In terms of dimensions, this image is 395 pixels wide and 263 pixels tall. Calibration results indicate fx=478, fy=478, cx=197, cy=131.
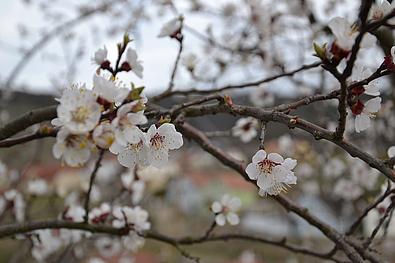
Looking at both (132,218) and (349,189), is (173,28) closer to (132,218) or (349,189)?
(132,218)

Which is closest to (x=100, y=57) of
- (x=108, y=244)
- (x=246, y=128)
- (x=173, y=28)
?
(x=173, y=28)

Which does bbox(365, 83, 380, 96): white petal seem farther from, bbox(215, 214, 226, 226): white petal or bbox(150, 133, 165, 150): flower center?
bbox(215, 214, 226, 226): white petal

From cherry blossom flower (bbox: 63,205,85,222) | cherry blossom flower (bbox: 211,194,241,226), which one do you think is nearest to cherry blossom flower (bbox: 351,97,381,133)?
cherry blossom flower (bbox: 211,194,241,226)

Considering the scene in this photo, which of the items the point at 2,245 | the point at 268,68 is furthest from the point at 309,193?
the point at 2,245

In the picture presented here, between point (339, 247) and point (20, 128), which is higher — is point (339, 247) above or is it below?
below

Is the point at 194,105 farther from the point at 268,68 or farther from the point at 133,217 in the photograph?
the point at 268,68

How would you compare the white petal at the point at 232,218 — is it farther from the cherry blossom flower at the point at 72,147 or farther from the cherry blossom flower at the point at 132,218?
the cherry blossom flower at the point at 72,147
